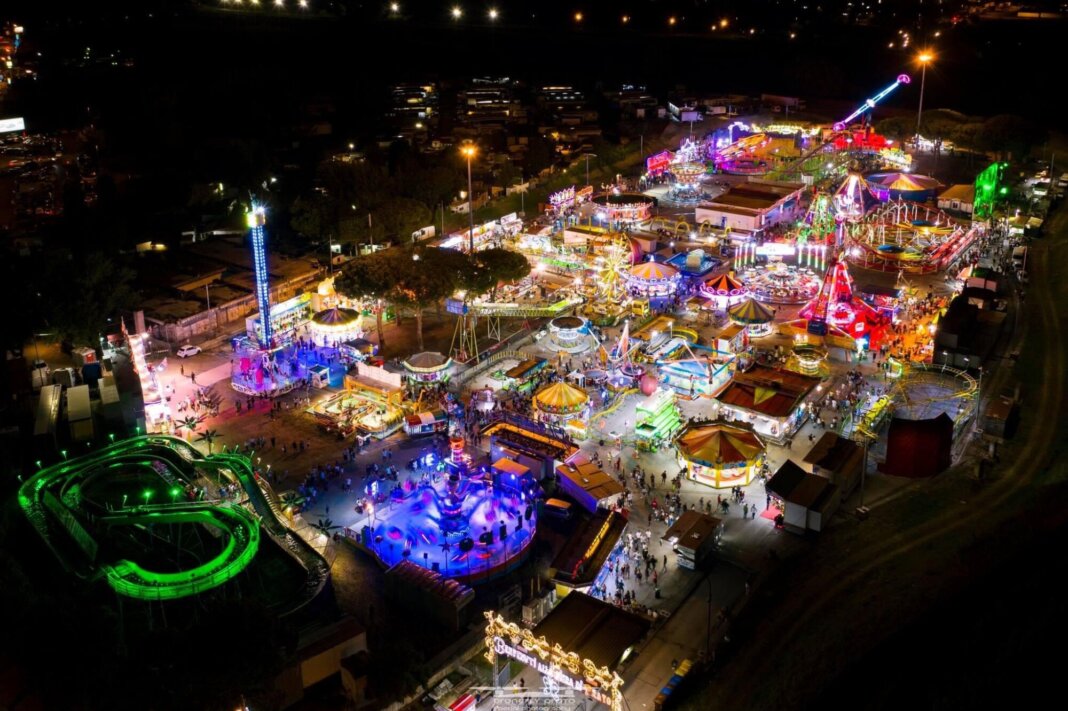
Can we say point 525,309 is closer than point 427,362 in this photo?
No

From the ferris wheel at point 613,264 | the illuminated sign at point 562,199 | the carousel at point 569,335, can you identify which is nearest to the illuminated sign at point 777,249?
the ferris wheel at point 613,264

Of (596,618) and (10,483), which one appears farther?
(10,483)

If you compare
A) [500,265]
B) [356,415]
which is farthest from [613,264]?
[356,415]

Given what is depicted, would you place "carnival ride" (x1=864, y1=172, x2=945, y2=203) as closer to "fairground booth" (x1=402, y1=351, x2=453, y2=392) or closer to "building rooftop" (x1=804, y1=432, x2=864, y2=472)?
"building rooftop" (x1=804, y1=432, x2=864, y2=472)

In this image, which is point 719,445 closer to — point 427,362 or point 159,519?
point 427,362

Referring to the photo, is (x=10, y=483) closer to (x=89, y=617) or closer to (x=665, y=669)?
(x=89, y=617)

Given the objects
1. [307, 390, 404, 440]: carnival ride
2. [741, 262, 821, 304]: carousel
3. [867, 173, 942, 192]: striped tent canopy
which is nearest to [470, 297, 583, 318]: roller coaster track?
[307, 390, 404, 440]: carnival ride

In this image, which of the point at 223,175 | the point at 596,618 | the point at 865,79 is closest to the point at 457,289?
the point at 596,618

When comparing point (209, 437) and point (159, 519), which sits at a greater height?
point (159, 519)
